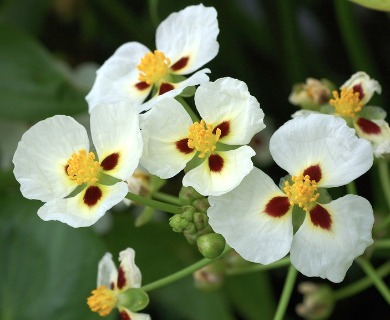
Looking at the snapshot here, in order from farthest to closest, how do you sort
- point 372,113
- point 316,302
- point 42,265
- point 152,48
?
point 152,48
point 42,265
point 316,302
point 372,113

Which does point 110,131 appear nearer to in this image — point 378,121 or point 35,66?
point 378,121

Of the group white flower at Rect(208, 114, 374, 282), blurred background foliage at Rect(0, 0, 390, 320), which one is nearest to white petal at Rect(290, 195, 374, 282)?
white flower at Rect(208, 114, 374, 282)

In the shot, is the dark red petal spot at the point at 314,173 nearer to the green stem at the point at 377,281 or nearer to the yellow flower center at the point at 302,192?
the yellow flower center at the point at 302,192

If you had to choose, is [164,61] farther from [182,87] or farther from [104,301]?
[104,301]

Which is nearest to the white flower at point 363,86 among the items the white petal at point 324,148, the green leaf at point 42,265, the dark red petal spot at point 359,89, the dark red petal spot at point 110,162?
the dark red petal spot at point 359,89

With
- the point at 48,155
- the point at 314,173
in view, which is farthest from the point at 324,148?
the point at 48,155

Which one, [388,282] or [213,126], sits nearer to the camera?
[213,126]

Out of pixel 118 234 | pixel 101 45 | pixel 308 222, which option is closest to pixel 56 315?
pixel 118 234
